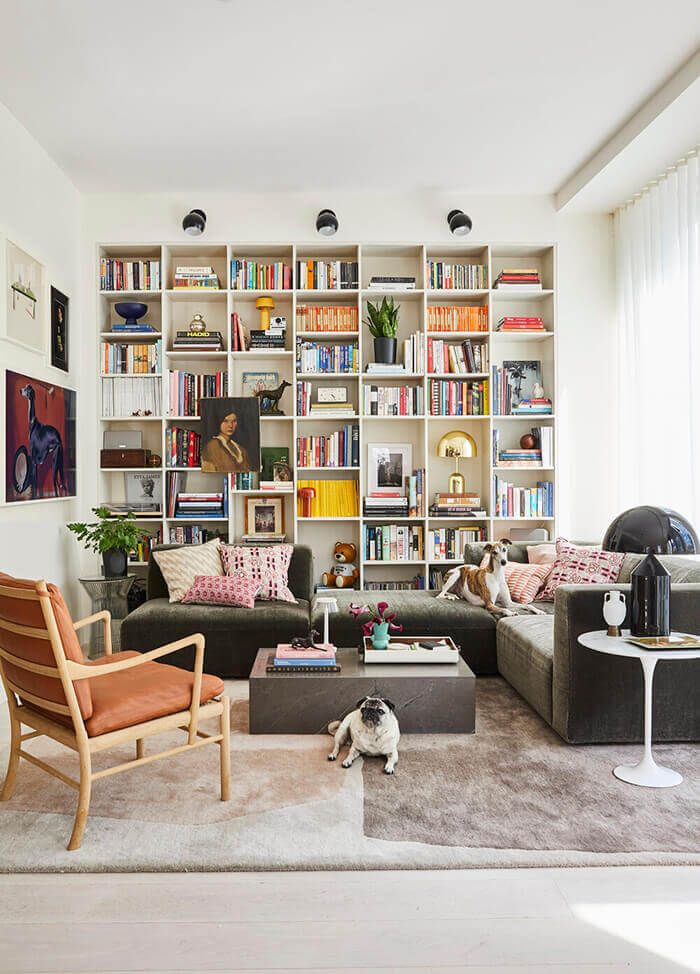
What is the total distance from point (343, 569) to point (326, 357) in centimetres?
156

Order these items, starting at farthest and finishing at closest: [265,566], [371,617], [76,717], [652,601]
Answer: [265,566]
[371,617]
[652,601]
[76,717]

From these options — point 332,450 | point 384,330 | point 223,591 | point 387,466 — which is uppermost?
point 384,330

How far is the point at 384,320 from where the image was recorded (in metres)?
5.46

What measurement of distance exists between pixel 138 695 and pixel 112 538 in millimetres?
2489

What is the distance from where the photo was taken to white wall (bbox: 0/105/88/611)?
13.5 feet

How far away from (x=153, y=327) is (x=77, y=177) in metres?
1.11

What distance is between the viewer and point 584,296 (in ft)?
18.4

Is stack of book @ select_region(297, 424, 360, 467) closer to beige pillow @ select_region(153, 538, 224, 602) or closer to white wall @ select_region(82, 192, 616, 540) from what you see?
beige pillow @ select_region(153, 538, 224, 602)

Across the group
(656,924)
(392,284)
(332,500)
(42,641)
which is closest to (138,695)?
(42,641)

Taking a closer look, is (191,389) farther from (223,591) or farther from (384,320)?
(223,591)

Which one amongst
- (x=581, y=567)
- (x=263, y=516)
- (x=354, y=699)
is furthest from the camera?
(x=263, y=516)

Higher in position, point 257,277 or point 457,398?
point 257,277

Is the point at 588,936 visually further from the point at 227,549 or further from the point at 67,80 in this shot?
the point at 67,80

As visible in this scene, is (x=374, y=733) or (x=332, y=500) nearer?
(x=374, y=733)
